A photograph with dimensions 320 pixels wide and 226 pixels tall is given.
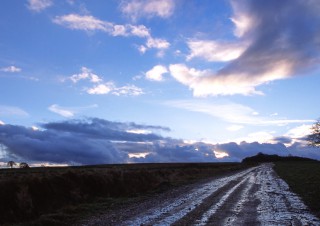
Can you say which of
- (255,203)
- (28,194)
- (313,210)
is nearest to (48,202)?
(28,194)

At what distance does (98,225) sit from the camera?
15.4 m

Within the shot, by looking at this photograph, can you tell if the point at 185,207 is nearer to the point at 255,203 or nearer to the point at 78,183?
the point at 255,203

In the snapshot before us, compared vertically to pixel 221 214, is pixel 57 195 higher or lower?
higher

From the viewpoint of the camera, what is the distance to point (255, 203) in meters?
20.7

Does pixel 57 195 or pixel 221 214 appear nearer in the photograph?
pixel 221 214

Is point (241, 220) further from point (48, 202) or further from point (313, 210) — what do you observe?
point (48, 202)

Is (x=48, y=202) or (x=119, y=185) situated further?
(x=119, y=185)

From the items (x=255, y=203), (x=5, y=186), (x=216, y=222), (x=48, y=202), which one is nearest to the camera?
(x=216, y=222)

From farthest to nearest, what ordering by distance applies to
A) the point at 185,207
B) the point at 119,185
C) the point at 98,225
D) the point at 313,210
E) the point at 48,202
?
the point at 119,185 → the point at 48,202 → the point at 185,207 → the point at 313,210 → the point at 98,225

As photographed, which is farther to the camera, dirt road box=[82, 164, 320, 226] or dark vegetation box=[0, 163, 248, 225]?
dark vegetation box=[0, 163, 248, 225]

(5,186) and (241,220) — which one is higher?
(5,186)

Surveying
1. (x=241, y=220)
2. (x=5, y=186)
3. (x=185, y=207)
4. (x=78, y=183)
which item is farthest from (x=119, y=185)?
(x=241, y=220)

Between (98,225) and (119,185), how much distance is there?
1843 centimetres

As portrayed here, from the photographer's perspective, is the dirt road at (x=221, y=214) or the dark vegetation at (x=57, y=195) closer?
the dirt road at (x=221, y=214)
